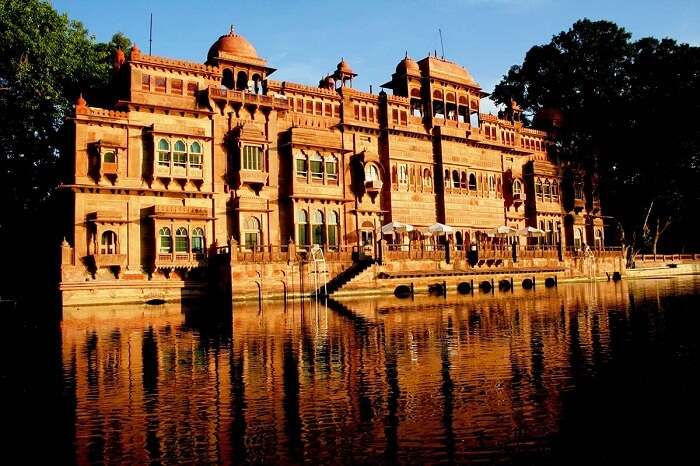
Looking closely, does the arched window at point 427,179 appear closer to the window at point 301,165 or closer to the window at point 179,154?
the window at point 301,165

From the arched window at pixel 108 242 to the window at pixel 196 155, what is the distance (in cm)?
659

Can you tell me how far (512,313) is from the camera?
2709cm

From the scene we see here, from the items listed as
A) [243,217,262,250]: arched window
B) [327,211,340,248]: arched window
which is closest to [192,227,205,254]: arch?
[243,217,262,250]: arched window

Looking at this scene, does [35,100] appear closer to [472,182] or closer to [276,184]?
[276,184]

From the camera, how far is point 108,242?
35.8 m

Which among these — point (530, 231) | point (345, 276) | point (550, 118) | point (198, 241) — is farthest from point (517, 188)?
point (198, 241)

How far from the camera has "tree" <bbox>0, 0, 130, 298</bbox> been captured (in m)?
41.1

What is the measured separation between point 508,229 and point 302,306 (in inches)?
950

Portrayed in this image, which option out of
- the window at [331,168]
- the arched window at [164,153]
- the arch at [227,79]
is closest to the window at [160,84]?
the arched window at [164,153]

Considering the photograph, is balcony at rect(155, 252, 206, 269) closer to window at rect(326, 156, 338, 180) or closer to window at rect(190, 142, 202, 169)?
window at rect(190, 142, 202, 169)

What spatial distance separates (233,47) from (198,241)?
1400 centimetres

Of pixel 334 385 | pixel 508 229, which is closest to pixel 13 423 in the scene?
pixel 334 385

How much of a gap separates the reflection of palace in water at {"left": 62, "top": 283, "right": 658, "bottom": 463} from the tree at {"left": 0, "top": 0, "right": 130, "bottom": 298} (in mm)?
22815

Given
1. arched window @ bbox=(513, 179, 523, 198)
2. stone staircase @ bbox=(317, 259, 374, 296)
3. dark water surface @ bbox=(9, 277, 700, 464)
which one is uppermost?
arched window @ bbox=(513, 179, 523, 198)
